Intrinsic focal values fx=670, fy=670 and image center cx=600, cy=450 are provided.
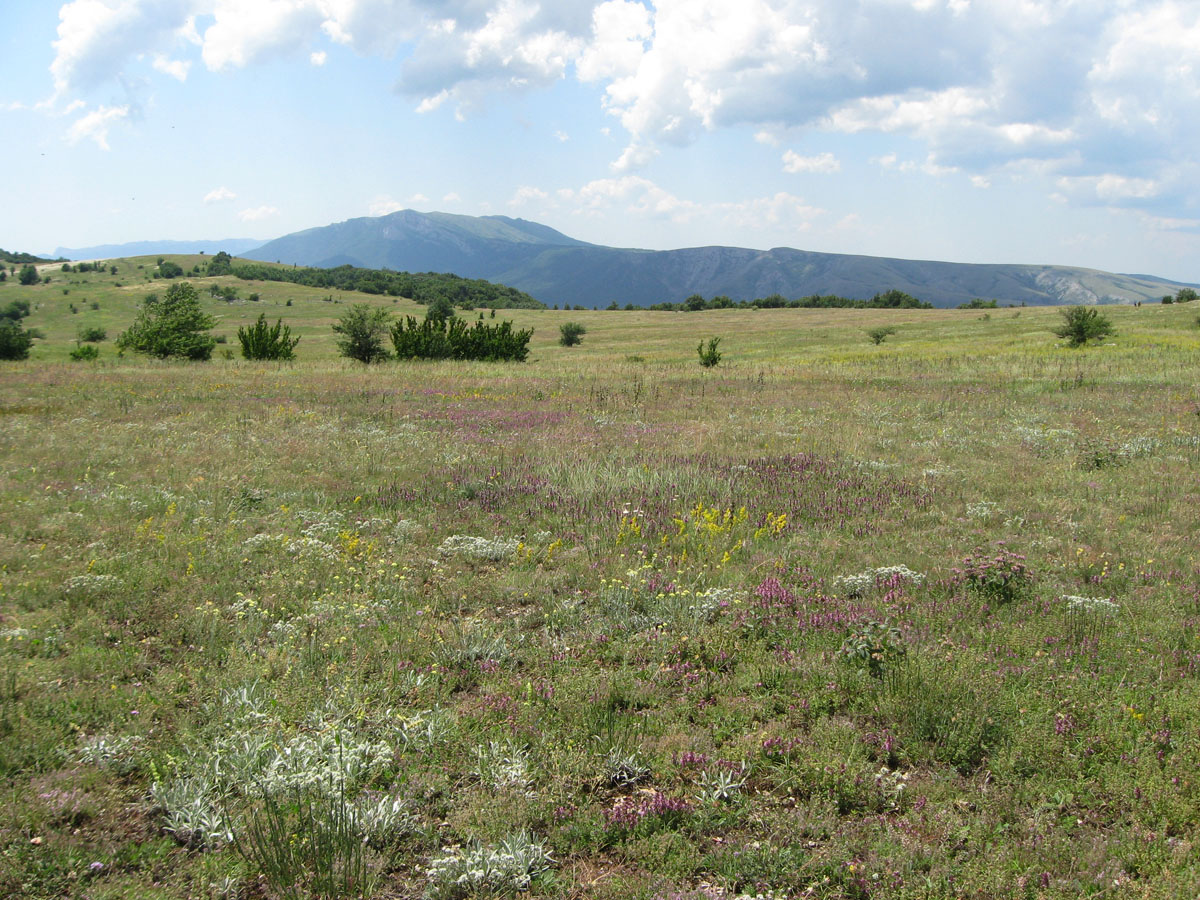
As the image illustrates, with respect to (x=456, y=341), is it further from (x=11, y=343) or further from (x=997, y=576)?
(x=997, y=576)

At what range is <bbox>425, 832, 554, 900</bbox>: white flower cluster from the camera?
139 inches

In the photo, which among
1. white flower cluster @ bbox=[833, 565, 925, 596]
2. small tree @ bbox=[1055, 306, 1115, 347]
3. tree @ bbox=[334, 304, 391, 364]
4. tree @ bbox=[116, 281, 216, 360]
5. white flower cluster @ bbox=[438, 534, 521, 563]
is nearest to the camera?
white flower cluster @ bbox=[833, 565, 925, 596]

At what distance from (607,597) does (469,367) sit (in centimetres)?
3084

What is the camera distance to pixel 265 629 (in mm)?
6492

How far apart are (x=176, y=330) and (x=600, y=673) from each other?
173 ft

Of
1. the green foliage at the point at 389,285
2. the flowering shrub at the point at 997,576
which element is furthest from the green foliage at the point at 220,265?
the flowering shrub at the point at 997,576

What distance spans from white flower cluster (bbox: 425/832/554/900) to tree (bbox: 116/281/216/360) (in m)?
50.4

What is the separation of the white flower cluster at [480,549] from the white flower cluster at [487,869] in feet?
15.9

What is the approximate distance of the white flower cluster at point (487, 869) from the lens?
11.6 ft

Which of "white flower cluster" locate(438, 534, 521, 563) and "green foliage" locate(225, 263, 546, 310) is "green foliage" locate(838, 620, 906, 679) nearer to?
"white flower cluster" locate(438, 534, 521, 563)

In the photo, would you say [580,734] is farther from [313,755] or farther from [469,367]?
[469,367]

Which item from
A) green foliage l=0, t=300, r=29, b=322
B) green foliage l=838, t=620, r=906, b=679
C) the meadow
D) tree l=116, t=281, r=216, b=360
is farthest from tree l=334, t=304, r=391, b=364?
green foliage l=0, t=300, r=29, b=322

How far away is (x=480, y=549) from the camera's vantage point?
855cm

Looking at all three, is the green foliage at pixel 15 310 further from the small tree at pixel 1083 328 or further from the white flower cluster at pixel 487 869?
the white flower cluster at pixel 487 869
